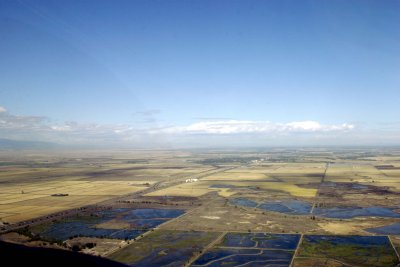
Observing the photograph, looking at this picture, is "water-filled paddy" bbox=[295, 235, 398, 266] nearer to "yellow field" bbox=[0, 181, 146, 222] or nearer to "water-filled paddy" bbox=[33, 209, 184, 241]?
"water-filled paddy" bbox=[33, 209, 184, 241]

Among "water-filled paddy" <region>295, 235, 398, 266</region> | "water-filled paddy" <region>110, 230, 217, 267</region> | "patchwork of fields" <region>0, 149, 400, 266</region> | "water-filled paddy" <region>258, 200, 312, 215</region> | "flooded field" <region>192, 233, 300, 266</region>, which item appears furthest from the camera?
"water-filled paddy" <region>258, 200, 312, 215</region>

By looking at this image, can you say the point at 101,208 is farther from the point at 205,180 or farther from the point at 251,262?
the point at 205,180

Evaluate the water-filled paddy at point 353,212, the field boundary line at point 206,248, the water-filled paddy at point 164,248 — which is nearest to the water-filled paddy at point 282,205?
the water-filled paddy at point 353,212

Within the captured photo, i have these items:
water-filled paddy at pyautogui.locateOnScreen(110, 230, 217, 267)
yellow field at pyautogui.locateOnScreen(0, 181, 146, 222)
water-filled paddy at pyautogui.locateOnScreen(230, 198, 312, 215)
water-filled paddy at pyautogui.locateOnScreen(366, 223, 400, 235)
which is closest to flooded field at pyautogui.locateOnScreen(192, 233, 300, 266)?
water-filled paddy at pyautogui.locateOnScreen(110, 230, 217, 267)

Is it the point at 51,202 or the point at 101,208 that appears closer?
the point at 101,208

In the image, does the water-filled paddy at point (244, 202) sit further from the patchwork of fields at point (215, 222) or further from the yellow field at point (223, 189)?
the yellow field at point (223, 189)

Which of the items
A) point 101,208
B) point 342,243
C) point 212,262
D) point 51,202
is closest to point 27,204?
point 51,202

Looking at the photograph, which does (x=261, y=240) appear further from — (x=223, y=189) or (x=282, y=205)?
(x=223, y=189)

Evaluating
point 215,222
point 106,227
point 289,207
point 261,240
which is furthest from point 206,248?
point 289,207
